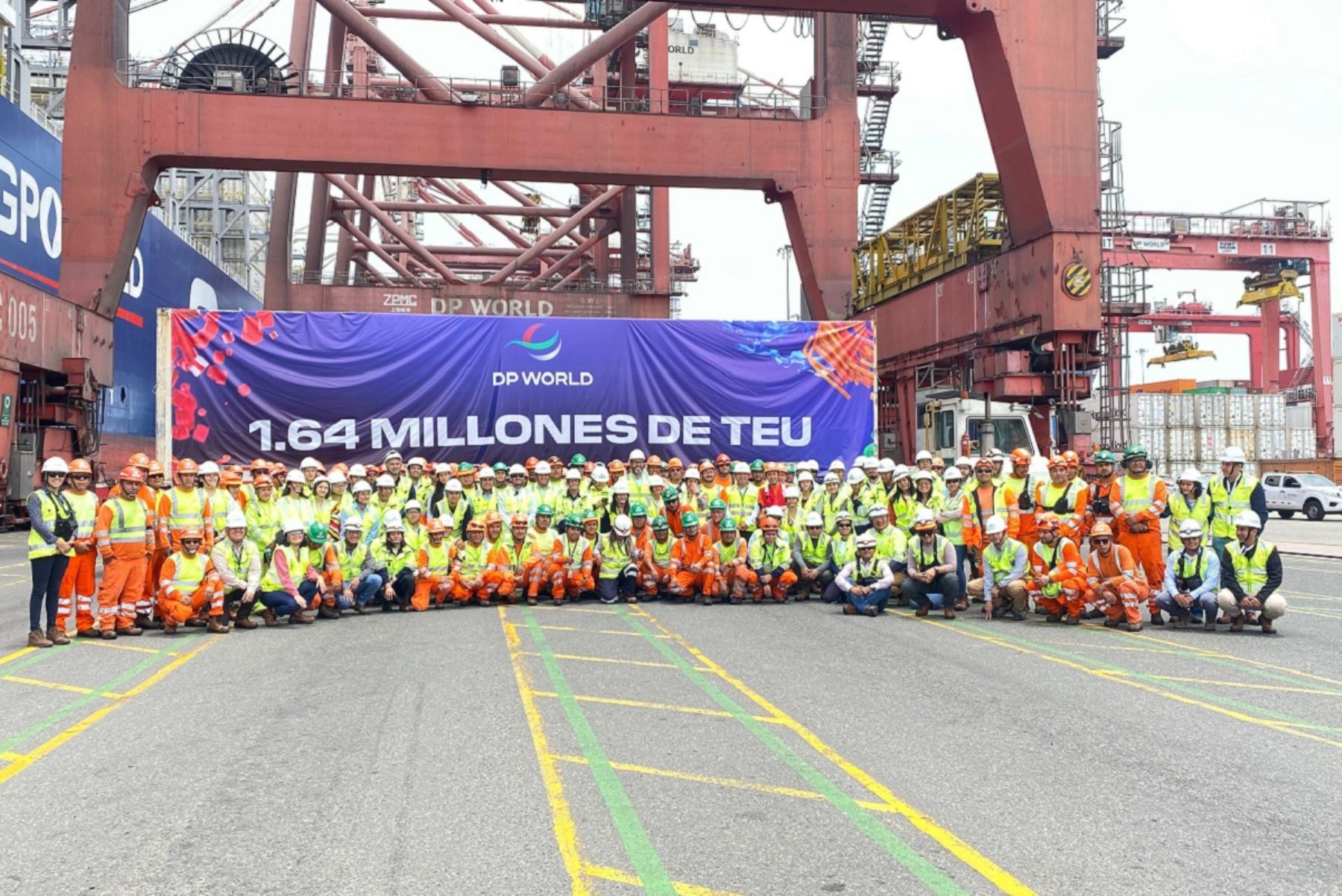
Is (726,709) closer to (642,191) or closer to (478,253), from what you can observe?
(642,191)

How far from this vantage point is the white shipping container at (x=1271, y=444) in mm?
46469

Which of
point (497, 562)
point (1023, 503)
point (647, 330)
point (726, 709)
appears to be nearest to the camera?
point (726, 709)

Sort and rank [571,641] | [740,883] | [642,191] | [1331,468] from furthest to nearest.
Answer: [642,191], [1331,468], [571,641], [740,883]

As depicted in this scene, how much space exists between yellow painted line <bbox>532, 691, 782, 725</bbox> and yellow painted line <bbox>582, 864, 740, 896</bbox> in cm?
260

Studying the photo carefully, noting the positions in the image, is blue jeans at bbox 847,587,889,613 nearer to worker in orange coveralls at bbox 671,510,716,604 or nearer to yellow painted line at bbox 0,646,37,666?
worker in orange coveralls at bbox 671,510,716,604

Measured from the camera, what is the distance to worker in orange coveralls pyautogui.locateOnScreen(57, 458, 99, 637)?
33.5 feet

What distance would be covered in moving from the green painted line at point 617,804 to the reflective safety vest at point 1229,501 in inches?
279

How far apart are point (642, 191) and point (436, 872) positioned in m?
42.4

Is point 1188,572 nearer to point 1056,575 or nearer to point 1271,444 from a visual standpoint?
point 1056,575

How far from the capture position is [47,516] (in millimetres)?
9773

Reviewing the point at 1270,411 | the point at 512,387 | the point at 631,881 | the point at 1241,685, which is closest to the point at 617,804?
the point at 631,881

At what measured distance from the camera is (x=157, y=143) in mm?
20594

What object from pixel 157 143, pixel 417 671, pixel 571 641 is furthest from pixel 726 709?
pixel 157 143

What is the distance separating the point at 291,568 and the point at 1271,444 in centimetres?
4538
